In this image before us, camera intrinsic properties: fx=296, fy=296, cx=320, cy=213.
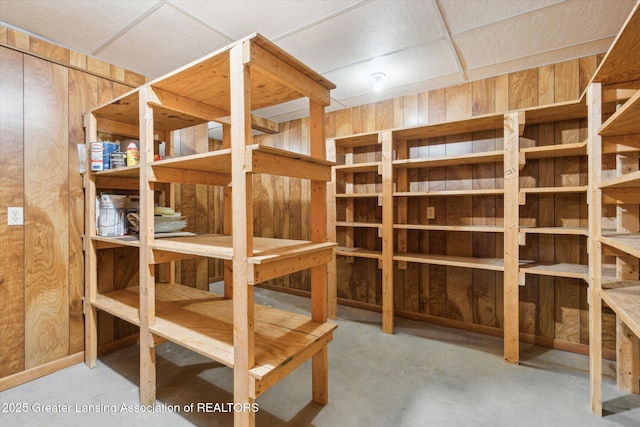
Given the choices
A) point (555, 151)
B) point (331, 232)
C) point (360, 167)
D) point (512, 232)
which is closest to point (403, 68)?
point (360, 167)

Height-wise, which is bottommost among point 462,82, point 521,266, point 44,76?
point 521,266

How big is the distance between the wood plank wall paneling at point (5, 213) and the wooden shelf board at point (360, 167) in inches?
95.4

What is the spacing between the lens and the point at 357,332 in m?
2.84

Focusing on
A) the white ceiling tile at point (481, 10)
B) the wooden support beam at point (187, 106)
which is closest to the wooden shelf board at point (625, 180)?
the white ceiling tile at point (481, 10)

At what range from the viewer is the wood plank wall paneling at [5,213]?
6.34ft

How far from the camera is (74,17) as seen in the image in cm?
179

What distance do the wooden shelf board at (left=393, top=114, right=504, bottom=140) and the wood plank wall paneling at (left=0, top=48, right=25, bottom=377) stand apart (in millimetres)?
2861

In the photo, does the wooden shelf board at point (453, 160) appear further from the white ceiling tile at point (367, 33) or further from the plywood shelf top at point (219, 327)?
the plywood shelf top at point (219, 327)

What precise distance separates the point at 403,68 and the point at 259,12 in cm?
129

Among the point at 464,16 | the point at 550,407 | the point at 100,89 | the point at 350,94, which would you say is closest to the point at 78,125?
the point at 100,89

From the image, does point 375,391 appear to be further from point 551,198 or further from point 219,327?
point 551,198

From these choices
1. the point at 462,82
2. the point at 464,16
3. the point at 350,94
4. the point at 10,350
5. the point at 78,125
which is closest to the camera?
the point at 464,16

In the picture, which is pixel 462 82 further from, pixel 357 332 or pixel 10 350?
pixel 10 350

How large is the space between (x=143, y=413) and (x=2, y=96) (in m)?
2.19
